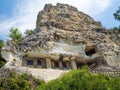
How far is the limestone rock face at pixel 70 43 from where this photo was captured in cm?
3152

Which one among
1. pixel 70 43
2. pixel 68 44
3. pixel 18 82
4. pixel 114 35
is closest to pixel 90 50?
pixel 70 43

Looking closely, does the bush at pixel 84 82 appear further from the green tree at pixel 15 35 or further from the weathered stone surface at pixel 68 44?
the green tree at pixel 15 35

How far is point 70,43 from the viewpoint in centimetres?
3350

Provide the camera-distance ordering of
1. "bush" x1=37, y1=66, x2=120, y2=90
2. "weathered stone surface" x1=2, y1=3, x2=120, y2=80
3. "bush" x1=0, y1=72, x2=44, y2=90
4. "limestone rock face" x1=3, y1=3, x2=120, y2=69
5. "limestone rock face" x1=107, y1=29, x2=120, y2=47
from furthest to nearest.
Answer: "limestone rock face" x1=107, y1=29, x2=120, y2=47, "limestone rock face" x1=3, y1=3, x2=120, y2=69, "weathered stone surface" x1=2, y1=3, x2=120, y2=80, "bush" x1=0, y1=72, x2=44, y2=90, "bush" x1=37, y1=66, x2=120, y2=90

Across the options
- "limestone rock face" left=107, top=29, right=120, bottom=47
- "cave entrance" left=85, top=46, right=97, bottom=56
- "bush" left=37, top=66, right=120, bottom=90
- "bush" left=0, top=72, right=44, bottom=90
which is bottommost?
"bush" left=37, top=66, right=120, bottom=90

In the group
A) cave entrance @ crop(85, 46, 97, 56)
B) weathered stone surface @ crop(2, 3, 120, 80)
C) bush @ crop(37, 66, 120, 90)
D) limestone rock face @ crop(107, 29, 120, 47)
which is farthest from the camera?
limestone rock face @ crop(107, 29, 120, 47)

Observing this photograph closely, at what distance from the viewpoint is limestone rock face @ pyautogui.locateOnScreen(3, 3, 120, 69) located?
31516 mm

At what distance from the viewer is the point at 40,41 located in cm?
3142

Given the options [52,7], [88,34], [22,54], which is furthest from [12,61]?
[52,7]

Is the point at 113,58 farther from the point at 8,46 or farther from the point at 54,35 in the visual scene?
the point at 8,46

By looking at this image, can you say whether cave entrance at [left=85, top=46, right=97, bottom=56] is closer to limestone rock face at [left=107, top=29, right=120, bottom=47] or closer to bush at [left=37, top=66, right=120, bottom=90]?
limestone rock face at [left=107, top=29, right=120, bottom=47]

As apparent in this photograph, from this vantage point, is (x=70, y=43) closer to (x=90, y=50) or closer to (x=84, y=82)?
(x=90, y=50)

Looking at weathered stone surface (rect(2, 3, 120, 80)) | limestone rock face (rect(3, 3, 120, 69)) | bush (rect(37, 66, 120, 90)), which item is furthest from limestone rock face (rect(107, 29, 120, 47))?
bush (rect(37, 66, 120, 90))

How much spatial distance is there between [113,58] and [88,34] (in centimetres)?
407
